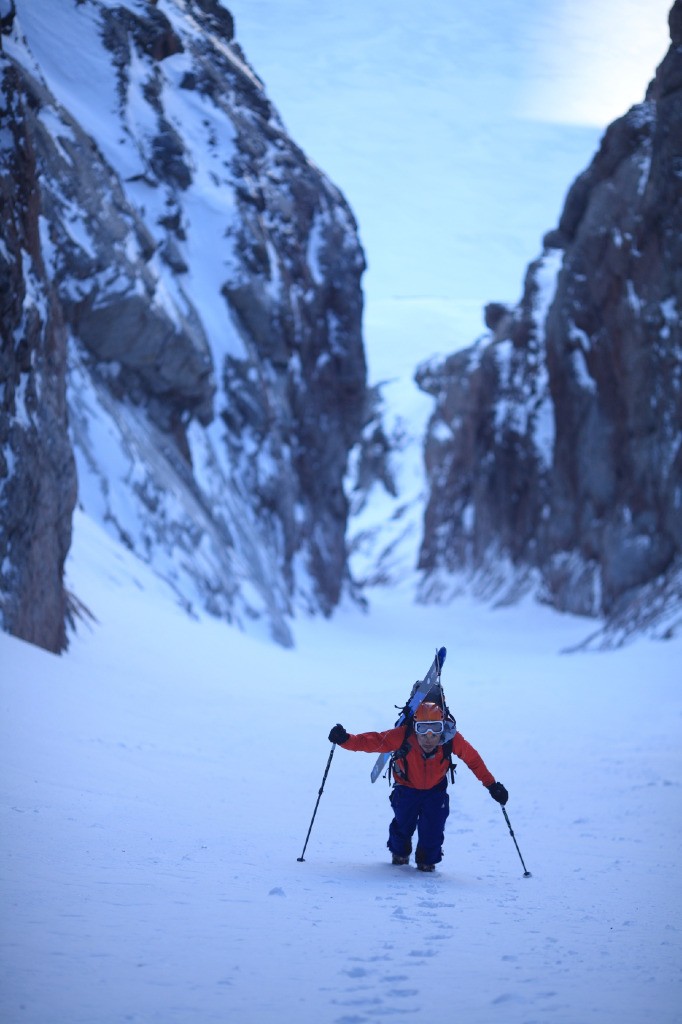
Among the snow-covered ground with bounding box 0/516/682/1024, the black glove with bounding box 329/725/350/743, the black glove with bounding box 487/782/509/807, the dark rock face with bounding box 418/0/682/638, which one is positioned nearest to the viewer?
the snow-covered ground with bounding box 0/516/682/1024

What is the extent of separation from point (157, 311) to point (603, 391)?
18987 millimetres

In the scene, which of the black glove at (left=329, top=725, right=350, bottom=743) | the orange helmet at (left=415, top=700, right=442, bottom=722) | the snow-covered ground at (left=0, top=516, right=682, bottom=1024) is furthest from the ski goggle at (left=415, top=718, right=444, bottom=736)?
the snow-covered ground at (left=0, top=516, right=682, bottom=1024)

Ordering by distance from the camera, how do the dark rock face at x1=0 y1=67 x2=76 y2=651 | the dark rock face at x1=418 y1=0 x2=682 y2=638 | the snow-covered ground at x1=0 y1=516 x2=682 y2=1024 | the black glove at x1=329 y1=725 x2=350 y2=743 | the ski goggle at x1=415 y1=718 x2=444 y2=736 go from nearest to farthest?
1. the snow-covered ground at x1=0 y1=516 x2=682 y2=1024
2. the black glove at x1=329 y1=725 x2=350 y2=743
3. the ski goggle at x1=415 y1=718 x2=444 y2=736
4. the dark rock face at x1=0 y1=67 x2=76 y2=651
5. the dark rock face at x1=418 y1=0 x2=682 y2=638

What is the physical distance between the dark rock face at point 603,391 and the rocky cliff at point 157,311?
1093 cm

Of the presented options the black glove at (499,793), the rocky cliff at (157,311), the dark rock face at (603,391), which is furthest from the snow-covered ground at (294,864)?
the dark rock face at (603,391)

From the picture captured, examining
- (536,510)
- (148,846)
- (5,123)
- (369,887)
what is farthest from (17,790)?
(536,510)

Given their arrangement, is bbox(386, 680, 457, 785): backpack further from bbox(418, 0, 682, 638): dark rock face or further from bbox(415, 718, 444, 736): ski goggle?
bbox(418, 0, 682, 638): dark rock face

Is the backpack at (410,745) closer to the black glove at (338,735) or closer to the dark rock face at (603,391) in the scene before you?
the black glove at (338,735)

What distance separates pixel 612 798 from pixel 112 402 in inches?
739

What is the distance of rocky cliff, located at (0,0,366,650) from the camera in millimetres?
12094

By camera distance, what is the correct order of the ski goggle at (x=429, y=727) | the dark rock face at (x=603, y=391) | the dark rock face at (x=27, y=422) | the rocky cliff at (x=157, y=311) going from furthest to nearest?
the dark rock face at (x=603, y=391) → the rocky cliff at (x=157, y=311) → the dark rock face at (x=27, y=422) → the ski goggle at (x=429, y=727)

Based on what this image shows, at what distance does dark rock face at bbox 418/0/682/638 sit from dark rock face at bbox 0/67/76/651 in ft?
60.3

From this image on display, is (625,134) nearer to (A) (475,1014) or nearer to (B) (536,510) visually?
(B) (536,510)

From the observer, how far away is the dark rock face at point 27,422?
36.3ft
